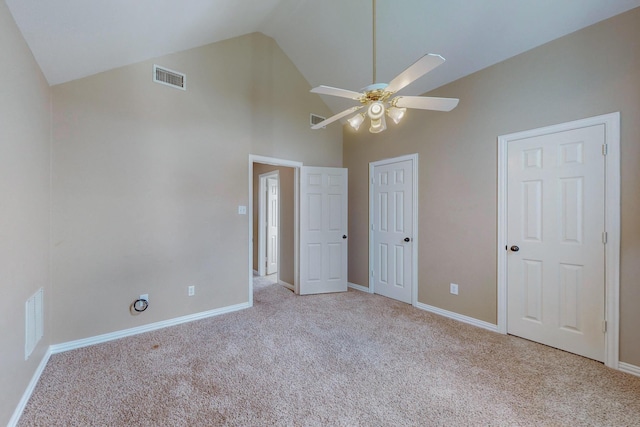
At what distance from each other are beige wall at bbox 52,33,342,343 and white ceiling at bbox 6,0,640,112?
0.91 ft

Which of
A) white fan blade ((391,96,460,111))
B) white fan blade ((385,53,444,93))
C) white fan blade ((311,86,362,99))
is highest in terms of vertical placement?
white fan blade ((311,86,362,99))

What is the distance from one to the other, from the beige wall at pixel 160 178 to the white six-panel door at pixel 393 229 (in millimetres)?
1508

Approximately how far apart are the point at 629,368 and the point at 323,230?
3.23 metres

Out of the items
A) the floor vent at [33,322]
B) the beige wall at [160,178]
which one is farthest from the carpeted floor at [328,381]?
the beige wall at [160,178]

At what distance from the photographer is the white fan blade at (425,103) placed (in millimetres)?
1828

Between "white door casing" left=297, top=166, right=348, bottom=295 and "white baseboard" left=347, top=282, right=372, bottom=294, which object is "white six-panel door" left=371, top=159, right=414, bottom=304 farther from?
"white door casing" left=297, top=166, right=348, bottom=295

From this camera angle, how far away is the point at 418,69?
5.04ft

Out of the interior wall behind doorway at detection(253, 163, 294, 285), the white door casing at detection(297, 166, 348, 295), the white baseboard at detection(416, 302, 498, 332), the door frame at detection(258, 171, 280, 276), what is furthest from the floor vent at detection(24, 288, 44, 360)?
the white baseboard at detection(416, 302, 498, 332)

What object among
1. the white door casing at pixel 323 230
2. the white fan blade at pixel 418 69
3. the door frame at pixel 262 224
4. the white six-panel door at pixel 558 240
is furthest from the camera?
the door frame at pixel 262 224

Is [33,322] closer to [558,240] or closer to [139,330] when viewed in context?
[139,330]

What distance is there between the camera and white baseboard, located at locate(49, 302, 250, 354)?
2406 millimetres

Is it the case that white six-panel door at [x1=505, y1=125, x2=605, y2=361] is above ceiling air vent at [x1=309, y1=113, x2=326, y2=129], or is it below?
below

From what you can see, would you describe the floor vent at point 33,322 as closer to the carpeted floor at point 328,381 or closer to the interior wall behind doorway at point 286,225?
the carpeted floor at point 328,381

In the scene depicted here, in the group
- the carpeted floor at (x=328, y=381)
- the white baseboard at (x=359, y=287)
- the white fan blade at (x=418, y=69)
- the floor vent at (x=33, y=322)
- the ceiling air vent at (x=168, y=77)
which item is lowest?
the carpeted floor at (x=328, y=381)
